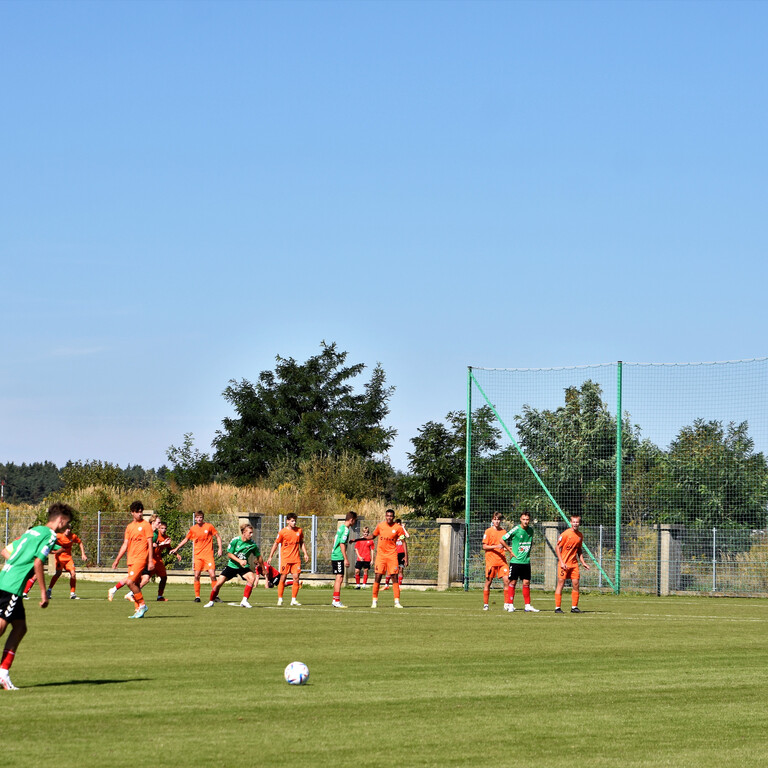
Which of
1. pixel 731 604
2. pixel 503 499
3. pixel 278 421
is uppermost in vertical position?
pixel 278 421

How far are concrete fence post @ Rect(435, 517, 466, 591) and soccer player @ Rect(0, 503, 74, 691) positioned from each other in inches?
1047

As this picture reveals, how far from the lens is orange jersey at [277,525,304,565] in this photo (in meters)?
27.2

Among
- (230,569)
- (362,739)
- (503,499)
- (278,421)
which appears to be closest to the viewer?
(362,739)

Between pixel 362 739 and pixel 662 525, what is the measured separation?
90.4 ft

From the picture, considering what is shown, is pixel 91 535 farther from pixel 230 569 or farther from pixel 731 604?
pixel 731 604

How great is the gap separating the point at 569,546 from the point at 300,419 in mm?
59727

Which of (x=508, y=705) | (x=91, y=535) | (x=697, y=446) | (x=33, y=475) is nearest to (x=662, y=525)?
→ (x=697, y=446)

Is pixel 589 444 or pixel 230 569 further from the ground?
pixel 589 444

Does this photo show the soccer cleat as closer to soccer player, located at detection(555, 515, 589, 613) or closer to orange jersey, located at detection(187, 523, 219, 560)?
soccer player, located at detection(555, 515, 589, 613)

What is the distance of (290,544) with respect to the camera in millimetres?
27297

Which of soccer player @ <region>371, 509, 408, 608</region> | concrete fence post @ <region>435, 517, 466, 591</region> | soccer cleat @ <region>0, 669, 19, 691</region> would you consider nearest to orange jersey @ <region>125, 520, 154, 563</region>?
soccer player @ <region>371, 509, 408, 608</region>

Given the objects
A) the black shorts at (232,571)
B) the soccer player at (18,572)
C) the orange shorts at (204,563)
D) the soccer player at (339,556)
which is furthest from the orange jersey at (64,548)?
the soccer player at (18,572)

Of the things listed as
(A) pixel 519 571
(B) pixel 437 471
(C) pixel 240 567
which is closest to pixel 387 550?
(A) pixel 519 571

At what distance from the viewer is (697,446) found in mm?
37062
